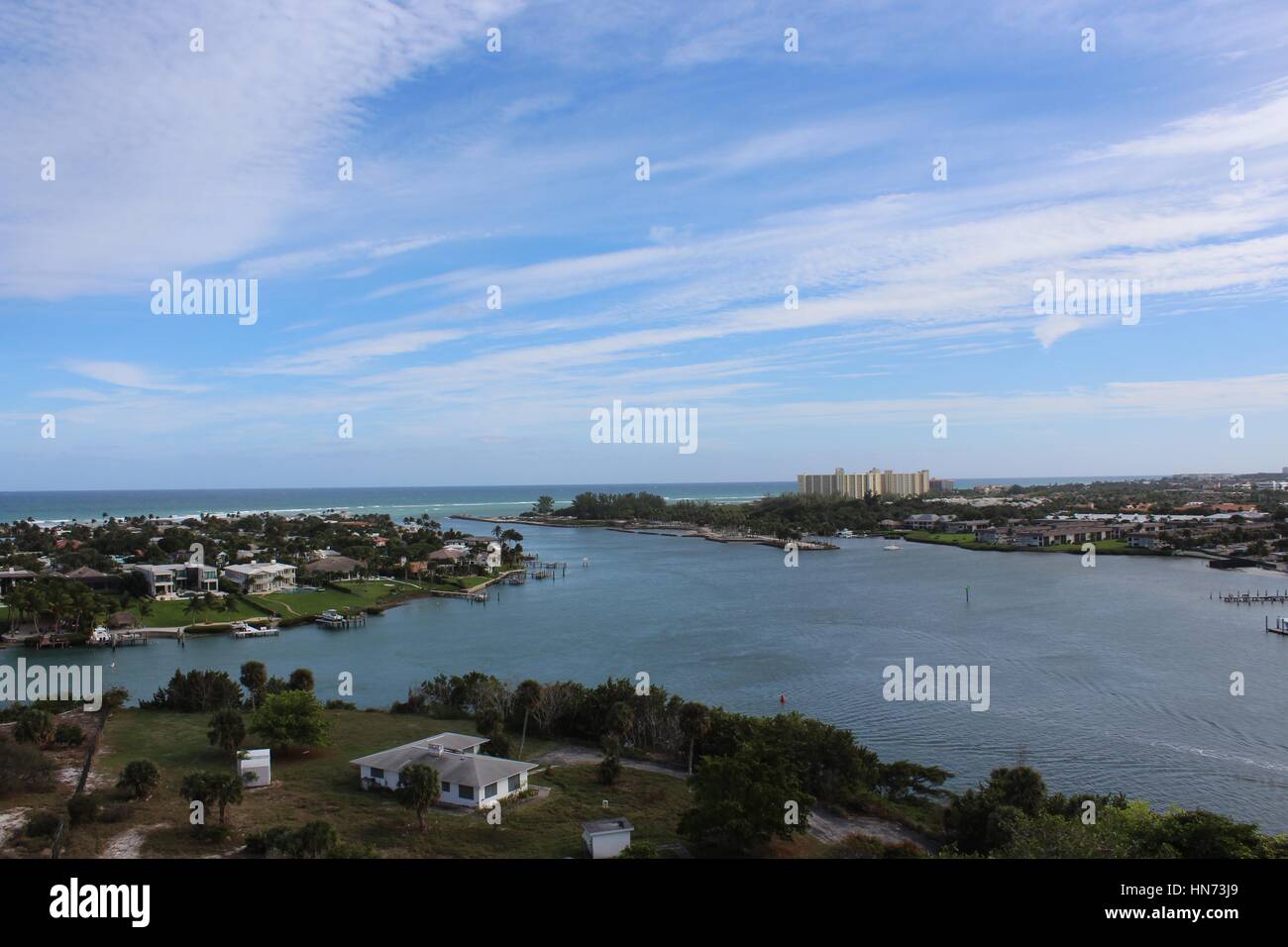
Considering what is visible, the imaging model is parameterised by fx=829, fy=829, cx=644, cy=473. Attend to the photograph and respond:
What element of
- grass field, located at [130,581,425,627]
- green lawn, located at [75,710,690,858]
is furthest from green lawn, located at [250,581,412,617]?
green lawn, located at [75,710,690,858]

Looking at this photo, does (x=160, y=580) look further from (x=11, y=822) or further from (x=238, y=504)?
(x=238, y=504)

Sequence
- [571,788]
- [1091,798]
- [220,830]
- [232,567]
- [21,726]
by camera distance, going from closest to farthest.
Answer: [220,830]
[1091,798]
[571,788]
[21,726]
[232,567]

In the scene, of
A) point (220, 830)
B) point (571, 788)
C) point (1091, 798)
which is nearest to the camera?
point (220, 830)

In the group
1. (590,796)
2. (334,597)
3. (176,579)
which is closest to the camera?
(590,796)

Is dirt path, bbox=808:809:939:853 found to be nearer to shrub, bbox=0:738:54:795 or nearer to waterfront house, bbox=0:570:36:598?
shrub, bbox=0:738:54:795

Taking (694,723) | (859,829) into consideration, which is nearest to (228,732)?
(694,723)

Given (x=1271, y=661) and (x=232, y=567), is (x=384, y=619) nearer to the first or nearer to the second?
(x=232, y=567)

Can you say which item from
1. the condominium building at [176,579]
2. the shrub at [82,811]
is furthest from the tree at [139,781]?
the condominium building at [176,579]
